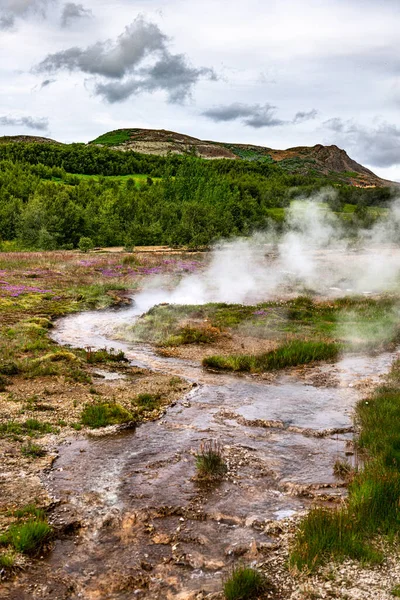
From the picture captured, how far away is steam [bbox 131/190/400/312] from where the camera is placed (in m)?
37.0

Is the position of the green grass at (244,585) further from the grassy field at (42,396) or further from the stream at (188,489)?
the grassy field at (42,396)

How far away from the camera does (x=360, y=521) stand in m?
8.34

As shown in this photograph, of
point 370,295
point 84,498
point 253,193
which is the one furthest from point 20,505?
point 253,193

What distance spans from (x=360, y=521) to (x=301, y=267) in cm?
4181

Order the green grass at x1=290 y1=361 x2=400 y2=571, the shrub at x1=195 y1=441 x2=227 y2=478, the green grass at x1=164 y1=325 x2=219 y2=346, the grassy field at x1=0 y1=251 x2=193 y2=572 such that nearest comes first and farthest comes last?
Answer: the green grass at x1=290 y1=361 x2=400 y2=571 → the grassy field at x1=0 y1=251 x2=193 y2=572 → the shrub at x1=195 y1=441 x2=227 y2=478 → the green grass at x1=164 y1=325 x2=219 y2=346

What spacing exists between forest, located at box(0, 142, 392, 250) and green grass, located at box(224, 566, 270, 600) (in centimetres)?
5914

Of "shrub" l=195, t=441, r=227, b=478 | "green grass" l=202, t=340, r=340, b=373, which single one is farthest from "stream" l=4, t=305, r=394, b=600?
"green grass" l=202, t=340, r=340, b=373

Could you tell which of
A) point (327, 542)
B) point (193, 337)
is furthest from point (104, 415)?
point (193, 337)

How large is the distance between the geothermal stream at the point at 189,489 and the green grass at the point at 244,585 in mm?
368

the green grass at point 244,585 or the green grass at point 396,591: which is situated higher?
the green grass at point 396,591

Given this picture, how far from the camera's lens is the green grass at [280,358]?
2014 centimetres

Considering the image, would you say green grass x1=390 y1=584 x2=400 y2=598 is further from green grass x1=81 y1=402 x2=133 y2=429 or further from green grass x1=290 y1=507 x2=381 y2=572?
green grass x1=81 y1=402 x2=133 y2=429

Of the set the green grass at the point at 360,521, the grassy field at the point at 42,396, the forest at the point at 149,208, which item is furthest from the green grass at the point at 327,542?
the forest at the point at 149,208

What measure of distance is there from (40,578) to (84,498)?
88.4 inches
